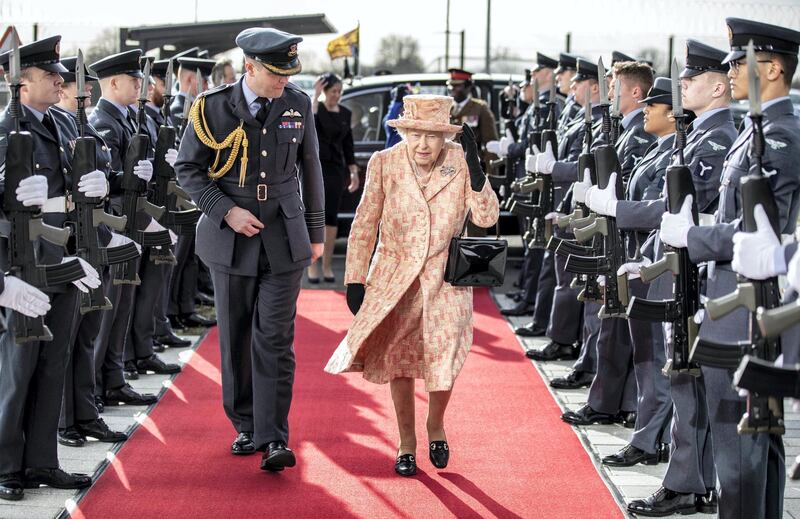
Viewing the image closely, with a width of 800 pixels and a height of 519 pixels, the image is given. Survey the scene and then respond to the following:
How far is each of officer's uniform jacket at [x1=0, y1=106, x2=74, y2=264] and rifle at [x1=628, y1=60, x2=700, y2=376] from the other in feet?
8.26

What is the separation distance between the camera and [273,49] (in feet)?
18.0

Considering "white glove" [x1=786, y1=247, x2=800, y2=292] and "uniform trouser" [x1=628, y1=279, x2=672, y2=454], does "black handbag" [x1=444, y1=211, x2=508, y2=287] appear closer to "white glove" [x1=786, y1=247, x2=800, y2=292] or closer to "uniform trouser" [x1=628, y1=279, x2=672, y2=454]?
"uniform trouser" [x1=628, y1=279, x2=672, y2=454]

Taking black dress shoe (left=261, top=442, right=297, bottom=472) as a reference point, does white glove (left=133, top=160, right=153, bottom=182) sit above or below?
above

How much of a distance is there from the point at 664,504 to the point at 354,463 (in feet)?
4.92

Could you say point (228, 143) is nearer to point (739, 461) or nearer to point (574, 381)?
point (739, 461)

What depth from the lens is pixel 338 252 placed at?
1372 centimetres

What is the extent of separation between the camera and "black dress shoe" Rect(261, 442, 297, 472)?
5.59 meters

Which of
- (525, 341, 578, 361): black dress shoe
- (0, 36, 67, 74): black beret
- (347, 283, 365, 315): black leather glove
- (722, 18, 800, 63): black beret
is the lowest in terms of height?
(525, 341, 578, 361): black dress shoe

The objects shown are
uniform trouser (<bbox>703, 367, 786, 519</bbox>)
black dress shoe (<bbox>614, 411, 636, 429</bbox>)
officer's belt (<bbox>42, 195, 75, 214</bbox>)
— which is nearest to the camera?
uniform trouser (<bbox>703, 367, 786, 519</bbox>)

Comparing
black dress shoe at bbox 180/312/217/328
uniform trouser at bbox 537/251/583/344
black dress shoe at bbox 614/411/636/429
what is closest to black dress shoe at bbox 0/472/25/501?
black dress shoe at bbox 614/411/636/429

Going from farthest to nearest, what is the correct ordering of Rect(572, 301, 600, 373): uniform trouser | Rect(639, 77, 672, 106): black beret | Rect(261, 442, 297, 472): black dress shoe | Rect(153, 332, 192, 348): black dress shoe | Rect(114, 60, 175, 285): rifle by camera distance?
Rect(153, 332, 192, 348): black dress shoe, Rect(572, 301, 600, 373): uniform trouser, Rect(114, 60, 175, 285): rifle, Rect(639, 77, 672, 106): black beret, Rect(261, 442, 297, 472): black dress shoe

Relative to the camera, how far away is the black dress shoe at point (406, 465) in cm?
565

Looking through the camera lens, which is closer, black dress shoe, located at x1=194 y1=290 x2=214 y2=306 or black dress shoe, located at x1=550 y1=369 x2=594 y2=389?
black dress shoe, located at x1=550 y1=369 x2=594 y2=389

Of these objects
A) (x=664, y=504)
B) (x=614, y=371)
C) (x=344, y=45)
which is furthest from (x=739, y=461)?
(x=344, y=45)
